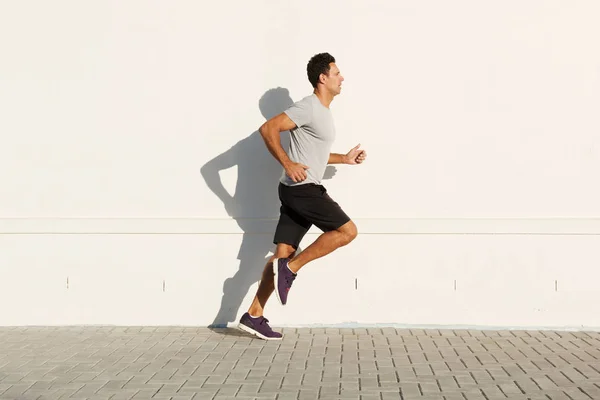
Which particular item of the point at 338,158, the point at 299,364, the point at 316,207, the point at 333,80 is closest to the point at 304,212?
the point at 316,207

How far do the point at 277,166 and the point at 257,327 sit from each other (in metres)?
1.38

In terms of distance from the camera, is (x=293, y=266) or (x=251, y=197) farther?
(x=251, y=197)

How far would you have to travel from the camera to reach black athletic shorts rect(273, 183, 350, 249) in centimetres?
734

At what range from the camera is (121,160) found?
322 inches

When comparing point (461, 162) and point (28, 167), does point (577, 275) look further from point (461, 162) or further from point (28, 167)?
point (28, 167)

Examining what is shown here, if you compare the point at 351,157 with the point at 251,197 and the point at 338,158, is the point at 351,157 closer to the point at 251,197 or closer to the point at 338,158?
the point at 338,158

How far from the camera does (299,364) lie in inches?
255

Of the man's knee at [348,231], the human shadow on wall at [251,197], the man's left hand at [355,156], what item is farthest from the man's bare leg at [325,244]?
the human shadow on wall at [251,197]

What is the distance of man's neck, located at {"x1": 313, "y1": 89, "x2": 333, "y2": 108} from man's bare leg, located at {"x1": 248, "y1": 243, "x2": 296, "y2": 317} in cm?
107

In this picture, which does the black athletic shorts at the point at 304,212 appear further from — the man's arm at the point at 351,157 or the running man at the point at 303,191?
the man's arm at the point at 351,157

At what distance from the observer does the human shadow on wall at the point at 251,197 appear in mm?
8062

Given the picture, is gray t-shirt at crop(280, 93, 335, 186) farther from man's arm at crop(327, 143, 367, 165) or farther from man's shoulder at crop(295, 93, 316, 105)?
man's arm at crop(327, 143, 367, 165)

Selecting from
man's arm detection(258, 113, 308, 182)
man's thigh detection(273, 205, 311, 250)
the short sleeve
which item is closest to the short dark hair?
the short sleeve

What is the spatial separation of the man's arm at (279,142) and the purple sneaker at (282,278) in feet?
2.00
